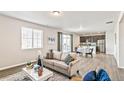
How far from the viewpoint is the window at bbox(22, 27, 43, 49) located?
5934 millimetres

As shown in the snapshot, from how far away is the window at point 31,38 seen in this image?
19.5 ft

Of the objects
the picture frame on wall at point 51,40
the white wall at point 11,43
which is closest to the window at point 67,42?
the picture frame on wall at point 51,40

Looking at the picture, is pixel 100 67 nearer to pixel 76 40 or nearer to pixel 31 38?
pixel 31 38

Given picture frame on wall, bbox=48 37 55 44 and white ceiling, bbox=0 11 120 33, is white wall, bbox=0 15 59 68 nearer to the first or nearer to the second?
white ceiling, bbox=0 11 120 33

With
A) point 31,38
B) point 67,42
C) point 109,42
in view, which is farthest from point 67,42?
point 31,38

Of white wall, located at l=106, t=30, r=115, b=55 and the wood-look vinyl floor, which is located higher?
white wall, located at l=106, t=30, r=115, b=55

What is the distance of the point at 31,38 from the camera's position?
258 inches

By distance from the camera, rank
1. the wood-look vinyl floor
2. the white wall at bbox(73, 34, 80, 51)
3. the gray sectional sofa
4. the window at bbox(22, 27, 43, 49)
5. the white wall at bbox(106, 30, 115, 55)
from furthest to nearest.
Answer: the white wall at bbox(73, 34, 80, 51)
the white wall at bbox(106, 30, 115, 55)
the window at bbox(22, 27, 43, 49)
the wood-look vinyl floor
the gray sectional sofa

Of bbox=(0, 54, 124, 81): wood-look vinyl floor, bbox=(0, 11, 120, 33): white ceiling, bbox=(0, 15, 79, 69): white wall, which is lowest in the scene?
bbox=(0, 54, 124, 81): wood-look vinyl floor

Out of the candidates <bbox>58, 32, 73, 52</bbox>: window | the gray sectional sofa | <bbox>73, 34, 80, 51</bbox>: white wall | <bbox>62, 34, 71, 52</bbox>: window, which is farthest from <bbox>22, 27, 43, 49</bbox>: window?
<bbox>73, 34, 80, 51</bbox>: white wall
